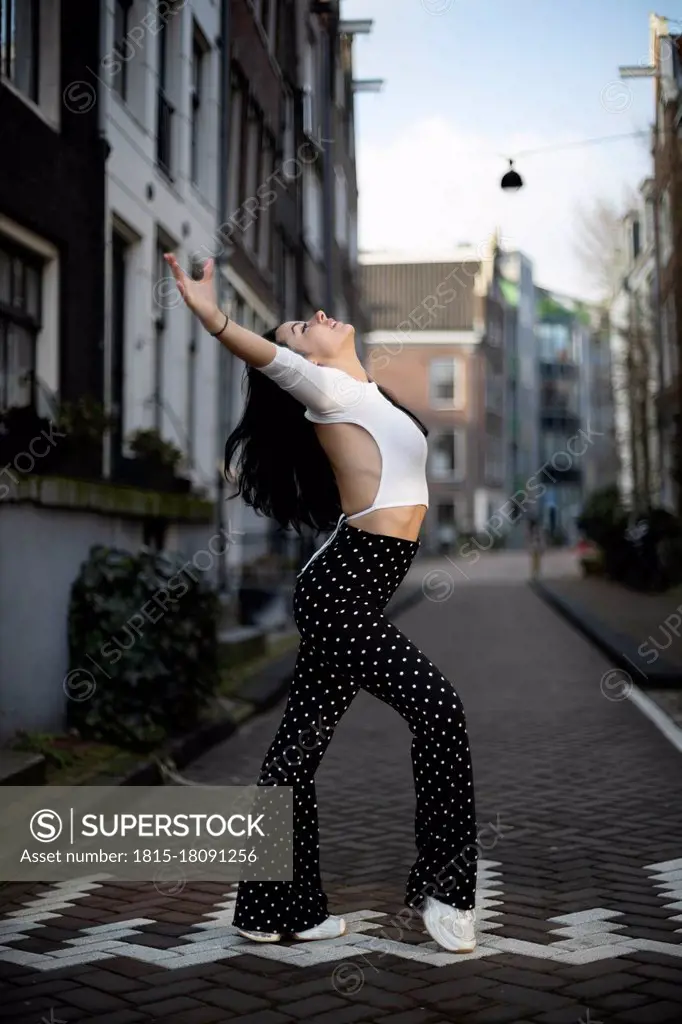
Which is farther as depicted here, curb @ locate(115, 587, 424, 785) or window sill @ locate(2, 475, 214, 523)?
window sill @ locate(2, 475, 214, 523)

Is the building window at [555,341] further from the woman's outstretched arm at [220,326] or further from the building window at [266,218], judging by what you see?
the woman's outstretched arm at [220,326]

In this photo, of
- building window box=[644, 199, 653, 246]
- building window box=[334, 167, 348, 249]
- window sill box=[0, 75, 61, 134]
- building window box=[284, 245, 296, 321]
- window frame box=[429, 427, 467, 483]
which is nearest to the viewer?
window sill box=[0, 75, 61, 134]

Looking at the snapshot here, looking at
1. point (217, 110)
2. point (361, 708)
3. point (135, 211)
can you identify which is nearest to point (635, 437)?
point (217, 110)

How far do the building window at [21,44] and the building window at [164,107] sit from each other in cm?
383

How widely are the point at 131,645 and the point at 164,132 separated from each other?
30.1 ft

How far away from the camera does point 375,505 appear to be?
3.77 metres

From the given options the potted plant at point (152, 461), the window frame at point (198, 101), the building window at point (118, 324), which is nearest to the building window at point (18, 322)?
the potted plant at point (152, 461)

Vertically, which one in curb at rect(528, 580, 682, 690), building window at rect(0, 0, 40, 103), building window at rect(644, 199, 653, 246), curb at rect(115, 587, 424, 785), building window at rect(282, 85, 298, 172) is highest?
building window at rect(644, 199, 653, 246)

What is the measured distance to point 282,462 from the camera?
410cm

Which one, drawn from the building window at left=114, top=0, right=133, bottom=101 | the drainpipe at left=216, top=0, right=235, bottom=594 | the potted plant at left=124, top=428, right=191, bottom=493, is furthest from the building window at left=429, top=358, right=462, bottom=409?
the potted plant at left=124, top=428, right=191, bottom=493

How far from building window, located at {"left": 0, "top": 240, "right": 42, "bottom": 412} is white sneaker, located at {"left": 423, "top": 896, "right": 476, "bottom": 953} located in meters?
7.02

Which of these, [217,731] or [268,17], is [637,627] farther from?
[268,17]

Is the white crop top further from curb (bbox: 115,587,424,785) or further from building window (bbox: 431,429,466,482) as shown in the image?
building window (bbox: 431,429,466,482)

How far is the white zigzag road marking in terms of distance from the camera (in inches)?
147
